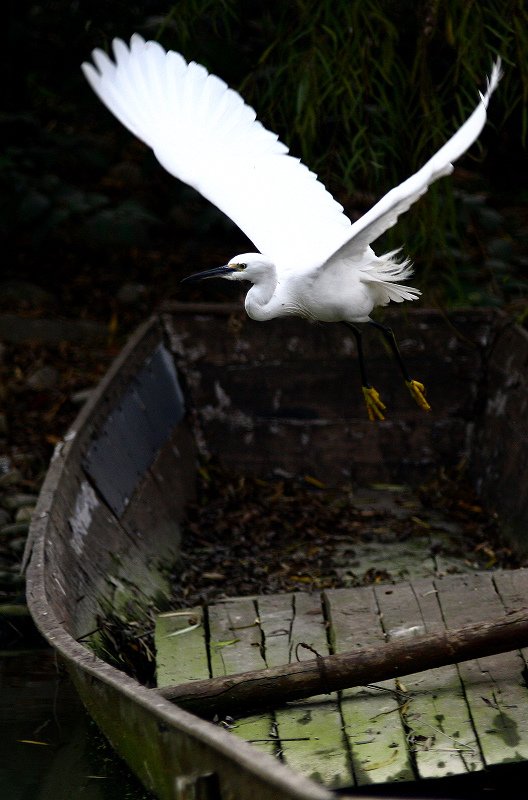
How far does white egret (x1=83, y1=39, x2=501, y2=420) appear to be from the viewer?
2.67 meters

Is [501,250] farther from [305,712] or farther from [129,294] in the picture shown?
[305,712]

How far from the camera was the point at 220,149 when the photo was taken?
10.5 ft

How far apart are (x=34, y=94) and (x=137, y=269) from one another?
1625 mm

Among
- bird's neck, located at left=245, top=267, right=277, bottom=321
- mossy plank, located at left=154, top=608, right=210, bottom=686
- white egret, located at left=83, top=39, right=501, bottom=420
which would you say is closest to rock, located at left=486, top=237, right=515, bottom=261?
white egret, located at left=83, top=39, right=501, bottom=420

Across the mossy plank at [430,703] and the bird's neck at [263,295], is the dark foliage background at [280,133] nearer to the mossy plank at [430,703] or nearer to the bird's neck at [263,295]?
the bird's neck at [263,295]

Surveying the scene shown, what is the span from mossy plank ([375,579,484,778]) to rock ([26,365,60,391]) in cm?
285

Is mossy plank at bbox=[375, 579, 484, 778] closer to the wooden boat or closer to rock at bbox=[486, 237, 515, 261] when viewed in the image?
the wooden boat

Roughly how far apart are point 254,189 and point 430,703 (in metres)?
1.83

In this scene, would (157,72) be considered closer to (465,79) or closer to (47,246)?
(465,79)

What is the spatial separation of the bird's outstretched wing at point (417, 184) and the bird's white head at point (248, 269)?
0.26 meters

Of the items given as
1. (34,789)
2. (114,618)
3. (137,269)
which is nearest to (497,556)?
(114,618)

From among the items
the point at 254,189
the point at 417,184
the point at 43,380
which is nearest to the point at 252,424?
the point at 254,189

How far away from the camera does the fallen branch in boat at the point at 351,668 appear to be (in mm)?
2072

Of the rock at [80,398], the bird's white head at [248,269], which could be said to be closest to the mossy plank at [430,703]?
the bird's white head at [248,269]
